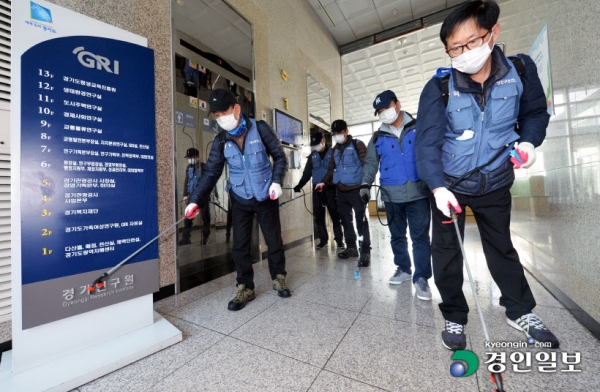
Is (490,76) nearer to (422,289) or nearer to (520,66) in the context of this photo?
(520,66)

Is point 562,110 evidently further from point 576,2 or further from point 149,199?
point 149,199

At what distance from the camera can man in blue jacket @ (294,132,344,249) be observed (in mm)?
3396

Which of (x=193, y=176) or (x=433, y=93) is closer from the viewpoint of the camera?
(x=433, y=93)

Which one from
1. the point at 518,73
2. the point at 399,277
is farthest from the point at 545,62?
the point at 399,277

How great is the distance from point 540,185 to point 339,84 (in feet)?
15.1

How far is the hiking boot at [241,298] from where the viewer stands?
65.6 inches

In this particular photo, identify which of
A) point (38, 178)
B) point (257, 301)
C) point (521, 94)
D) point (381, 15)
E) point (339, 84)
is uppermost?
point (381, 15)

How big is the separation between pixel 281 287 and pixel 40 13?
204 centimetres

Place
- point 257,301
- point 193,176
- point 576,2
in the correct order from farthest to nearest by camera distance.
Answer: point 193,176 < point 257,301 < point 576,2

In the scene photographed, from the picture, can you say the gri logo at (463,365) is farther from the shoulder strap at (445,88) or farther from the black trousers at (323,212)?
the black trousers at (323,212)

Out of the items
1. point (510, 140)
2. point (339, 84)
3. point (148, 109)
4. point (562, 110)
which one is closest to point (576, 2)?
point (562, 110)

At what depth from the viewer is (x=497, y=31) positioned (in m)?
1.08

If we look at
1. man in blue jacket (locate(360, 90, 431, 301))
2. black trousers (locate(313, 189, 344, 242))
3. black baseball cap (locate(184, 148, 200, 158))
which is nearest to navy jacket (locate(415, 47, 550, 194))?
man in blue jacket (locate(360, 90, 431, 301))

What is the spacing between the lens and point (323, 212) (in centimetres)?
374
